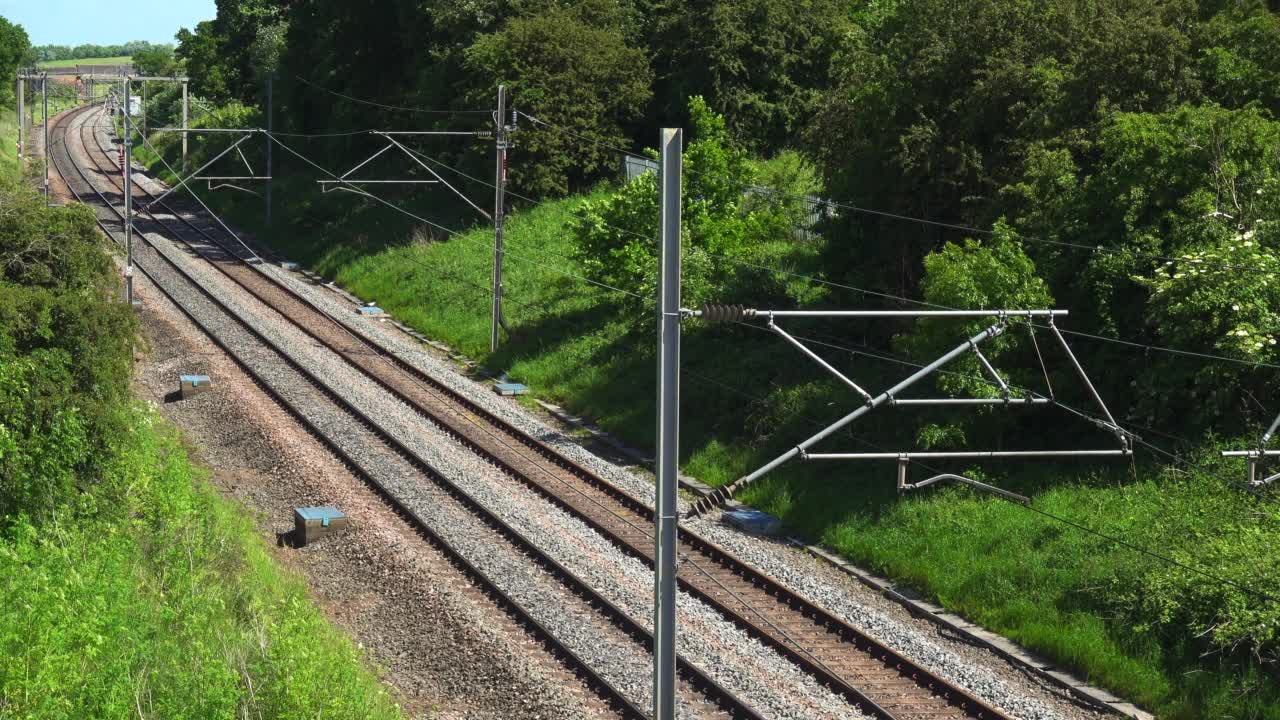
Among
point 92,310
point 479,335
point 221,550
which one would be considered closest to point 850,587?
point 221,550

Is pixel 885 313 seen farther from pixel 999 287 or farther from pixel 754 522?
pixel 754 522

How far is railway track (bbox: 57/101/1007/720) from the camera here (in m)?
16.7

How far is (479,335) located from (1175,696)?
25164 millimetres

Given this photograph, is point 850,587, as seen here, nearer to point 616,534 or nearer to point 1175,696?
point 616,534

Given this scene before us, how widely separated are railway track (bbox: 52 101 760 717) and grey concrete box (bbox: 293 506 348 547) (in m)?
1.24

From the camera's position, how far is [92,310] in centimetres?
2397

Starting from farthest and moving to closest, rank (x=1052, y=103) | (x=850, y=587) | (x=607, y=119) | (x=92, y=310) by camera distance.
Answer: (x=607, y=119)
(x=1052, y=103)
(x=92, y=310)
(x=850, y=587)

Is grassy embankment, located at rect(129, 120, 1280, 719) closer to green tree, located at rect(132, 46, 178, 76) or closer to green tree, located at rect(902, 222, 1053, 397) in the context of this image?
green tree, located at rect(902, 222, 1053, 397)

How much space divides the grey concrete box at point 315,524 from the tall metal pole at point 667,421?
442 inches

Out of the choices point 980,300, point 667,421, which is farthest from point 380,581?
point 980,300

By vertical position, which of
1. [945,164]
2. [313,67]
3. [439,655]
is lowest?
[439,655]

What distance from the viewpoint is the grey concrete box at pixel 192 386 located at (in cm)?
3180

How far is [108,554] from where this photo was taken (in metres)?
19.2

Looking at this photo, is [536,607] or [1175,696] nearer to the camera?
[1175,696]
